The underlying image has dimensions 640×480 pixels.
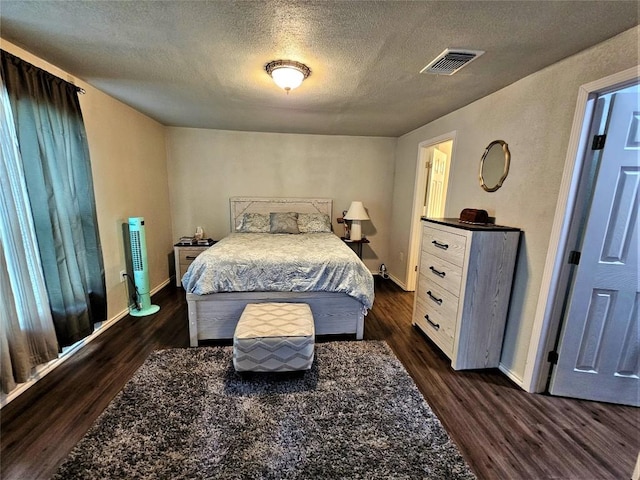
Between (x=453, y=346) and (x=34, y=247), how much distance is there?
3.15 meters

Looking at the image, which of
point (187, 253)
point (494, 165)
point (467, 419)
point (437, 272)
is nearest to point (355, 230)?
point (437, 272)

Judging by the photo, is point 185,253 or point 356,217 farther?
point 356,217

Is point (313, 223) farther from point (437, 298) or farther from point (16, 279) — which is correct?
point (16, 279)

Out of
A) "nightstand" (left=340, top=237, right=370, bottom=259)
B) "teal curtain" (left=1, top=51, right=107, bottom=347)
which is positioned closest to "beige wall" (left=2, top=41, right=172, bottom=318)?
"teal curtain" (left=1, top=51, right=107, bottom=347)

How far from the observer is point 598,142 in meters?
1.62

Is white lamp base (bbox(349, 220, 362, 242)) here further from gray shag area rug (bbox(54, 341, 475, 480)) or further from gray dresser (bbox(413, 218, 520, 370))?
gray shag area rug (bbox(54, 341, 475, 480))

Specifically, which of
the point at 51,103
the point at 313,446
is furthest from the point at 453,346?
the point at 51,103

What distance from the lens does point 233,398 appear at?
1.84m

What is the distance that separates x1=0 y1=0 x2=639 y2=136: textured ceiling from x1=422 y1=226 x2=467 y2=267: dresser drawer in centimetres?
121

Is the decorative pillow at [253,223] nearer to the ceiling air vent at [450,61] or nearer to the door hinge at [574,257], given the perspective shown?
the ceiling air vent at [450,61]

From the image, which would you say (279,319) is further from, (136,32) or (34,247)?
(136,32)

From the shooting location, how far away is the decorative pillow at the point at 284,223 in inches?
151

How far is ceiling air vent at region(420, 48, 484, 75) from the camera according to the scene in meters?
1.68

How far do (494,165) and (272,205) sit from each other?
2973 millimetres
